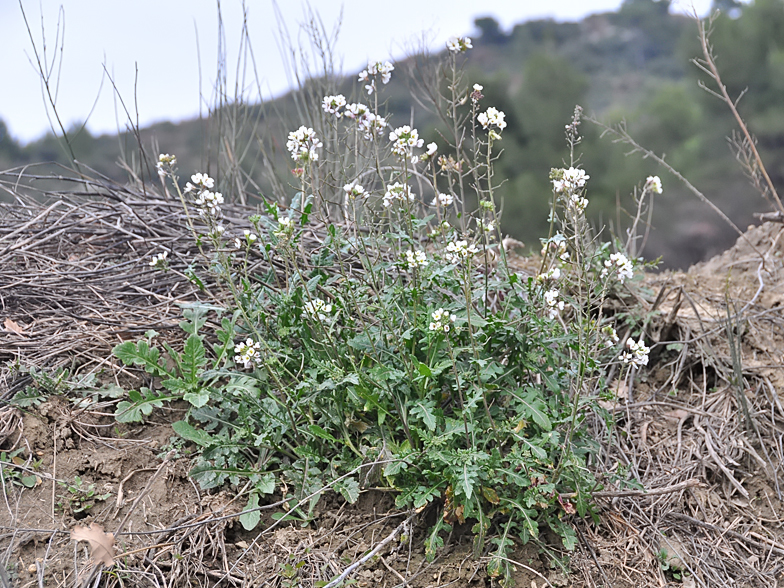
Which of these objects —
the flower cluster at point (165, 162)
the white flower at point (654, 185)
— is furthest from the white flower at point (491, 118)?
the flower cluster at point (165, 162)

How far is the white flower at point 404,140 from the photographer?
7.85 ft

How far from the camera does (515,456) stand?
229cm

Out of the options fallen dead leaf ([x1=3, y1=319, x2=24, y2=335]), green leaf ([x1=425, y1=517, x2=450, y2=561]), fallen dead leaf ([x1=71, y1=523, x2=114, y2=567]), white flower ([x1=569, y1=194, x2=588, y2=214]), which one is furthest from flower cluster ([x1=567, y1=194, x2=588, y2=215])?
fallen dead leaf ([x1=3, y1=319, x2=24, y2=335])

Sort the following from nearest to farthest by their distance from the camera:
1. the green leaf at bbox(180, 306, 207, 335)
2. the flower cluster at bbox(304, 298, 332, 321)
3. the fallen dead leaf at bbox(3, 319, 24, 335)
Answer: the flower cluster at bbox(304, 298, 332, 321) → the green leaf at bbox(180, 306, 207, 335) → the fallen dead leaf at bbox(3, 319, 24, 335)

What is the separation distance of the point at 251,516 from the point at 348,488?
0.38m

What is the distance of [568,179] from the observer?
219 cm

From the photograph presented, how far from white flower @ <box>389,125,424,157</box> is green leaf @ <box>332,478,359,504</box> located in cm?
128

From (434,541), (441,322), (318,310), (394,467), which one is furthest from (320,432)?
(441,322)

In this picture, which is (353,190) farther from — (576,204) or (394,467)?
(394,467)

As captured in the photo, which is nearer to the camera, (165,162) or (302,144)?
(302,144)

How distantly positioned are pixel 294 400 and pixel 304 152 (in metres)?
1.00

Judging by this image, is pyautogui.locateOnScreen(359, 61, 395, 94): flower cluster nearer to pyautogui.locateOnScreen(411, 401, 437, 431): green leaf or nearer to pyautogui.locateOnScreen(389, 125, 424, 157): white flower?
pyautogui.locateOnScreen(389, 125, 424, 157): white flower

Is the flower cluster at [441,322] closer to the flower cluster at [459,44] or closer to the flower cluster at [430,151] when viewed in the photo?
the flower cluster at [430,151]

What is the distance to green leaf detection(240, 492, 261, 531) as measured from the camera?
93.3 inches
